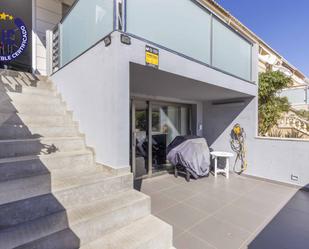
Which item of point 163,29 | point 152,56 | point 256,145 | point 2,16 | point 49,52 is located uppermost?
point 2,16

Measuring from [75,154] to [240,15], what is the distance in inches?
377

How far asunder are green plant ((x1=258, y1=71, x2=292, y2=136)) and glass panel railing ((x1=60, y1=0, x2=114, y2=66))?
4388mm

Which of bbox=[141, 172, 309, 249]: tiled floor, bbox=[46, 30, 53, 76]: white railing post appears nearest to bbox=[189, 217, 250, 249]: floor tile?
bbox=[141, 172, 309, 249]: tiled floor

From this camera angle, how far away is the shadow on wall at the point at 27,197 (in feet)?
4.48

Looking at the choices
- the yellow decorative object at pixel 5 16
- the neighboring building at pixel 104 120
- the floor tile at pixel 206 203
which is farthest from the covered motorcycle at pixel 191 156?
the yellow decorative object at pixel 5 16

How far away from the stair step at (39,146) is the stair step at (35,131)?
142mm

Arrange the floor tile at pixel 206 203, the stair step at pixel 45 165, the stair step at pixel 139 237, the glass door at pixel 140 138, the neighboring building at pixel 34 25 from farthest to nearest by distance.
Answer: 1. the neighboring building at pixel 34 25
2. the glass door at pixel 140 138
3. the floor tile at pixel 206 203
4. the stair step at pixel 45 165
5. the stair step at pixel 139 237

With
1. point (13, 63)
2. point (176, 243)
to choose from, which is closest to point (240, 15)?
point (13, 63)

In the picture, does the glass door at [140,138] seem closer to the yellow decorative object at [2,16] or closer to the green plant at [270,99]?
the green plant at [270,99]

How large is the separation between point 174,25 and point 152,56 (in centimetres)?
76

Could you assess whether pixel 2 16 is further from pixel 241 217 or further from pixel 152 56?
pixel 241 217

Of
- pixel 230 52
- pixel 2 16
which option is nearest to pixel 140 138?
pixel 230 52

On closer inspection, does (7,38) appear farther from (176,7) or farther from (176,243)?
(176,243)

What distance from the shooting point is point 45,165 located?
1988 mm
